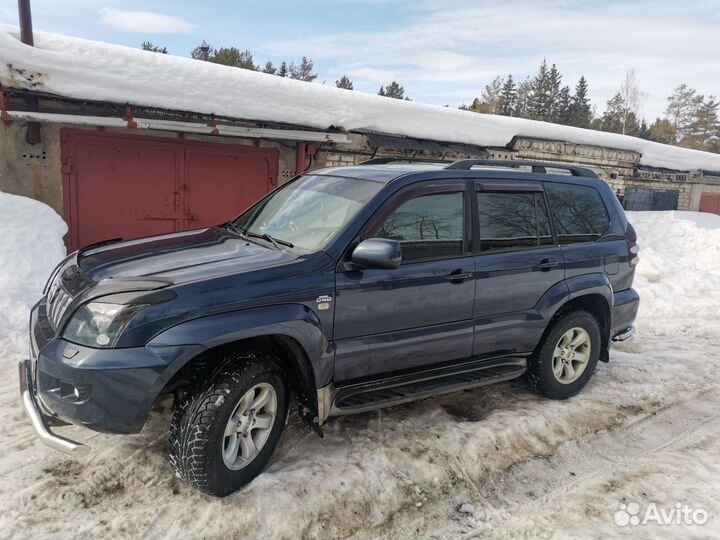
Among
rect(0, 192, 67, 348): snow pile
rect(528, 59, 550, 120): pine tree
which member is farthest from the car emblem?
rect(528, 59, 550, 120): pine tree

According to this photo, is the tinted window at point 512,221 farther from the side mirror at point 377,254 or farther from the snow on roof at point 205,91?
the snow on roof at point 205,91

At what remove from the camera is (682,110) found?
5647 centimetres

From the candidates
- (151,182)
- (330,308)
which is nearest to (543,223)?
(330,308)

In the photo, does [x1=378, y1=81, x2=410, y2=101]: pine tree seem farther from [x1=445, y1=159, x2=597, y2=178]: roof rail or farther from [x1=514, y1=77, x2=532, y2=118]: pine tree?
[x1=445, y1=159, x2=597, y2=178]: roof rail

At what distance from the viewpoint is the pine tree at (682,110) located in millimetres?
55500

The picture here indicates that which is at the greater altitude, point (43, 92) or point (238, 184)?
point (43, 92)

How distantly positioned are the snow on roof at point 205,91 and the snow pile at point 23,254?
171 cm

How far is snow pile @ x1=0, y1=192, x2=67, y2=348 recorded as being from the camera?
5.21 m

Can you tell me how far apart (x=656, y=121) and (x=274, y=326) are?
235 ft

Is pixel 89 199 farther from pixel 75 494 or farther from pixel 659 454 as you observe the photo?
pixel 659 454

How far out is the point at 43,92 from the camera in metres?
7.17

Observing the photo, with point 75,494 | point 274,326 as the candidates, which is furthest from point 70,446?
point 274,326

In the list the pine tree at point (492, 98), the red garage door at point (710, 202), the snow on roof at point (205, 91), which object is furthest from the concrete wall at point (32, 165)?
the pine tree at point (492, 98)

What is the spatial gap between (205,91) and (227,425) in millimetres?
7044
